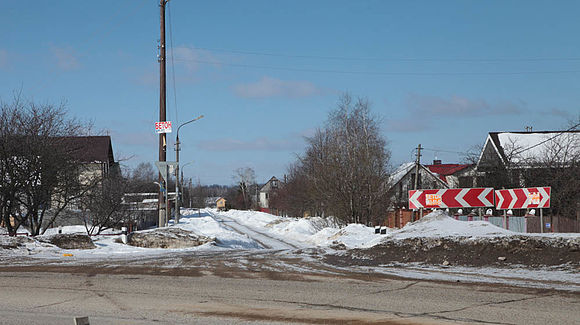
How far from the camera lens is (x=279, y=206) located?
91562 mm

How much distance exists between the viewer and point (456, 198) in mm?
20719

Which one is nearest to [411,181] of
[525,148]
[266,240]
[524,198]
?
[525,148]

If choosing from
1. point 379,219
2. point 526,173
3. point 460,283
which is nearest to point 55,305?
point 460,283

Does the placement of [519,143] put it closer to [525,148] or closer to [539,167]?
[525,148]

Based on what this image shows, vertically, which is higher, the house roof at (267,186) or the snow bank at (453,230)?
the house roof at (267,186)

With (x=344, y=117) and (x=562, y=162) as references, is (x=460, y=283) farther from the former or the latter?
(x=562, y=162)

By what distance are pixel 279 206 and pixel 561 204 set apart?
60.0m

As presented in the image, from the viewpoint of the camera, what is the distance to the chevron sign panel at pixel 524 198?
1870cm

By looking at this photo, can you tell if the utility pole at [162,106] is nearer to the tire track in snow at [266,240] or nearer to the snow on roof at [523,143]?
the tire track in snow at [266,240]

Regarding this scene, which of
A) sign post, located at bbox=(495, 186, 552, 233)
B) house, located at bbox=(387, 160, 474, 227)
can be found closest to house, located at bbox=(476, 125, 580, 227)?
house, located at bbox=(387, 160, 474, 227)

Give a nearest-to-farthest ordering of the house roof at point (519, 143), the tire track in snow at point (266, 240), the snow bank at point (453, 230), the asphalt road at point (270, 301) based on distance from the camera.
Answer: the asphalt road at point (270, 301)
the snow bank at point (453, 230)
the tire track in snow at point (266, 240)
the house roof at point (519, 143)

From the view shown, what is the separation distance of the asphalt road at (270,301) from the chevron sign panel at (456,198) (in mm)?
9891

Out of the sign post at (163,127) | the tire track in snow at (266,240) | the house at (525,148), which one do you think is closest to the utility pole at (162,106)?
the sign post at (163,127)

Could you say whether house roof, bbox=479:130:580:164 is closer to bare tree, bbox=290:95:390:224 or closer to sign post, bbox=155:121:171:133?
bare tree, bbox=290:95:390:224
